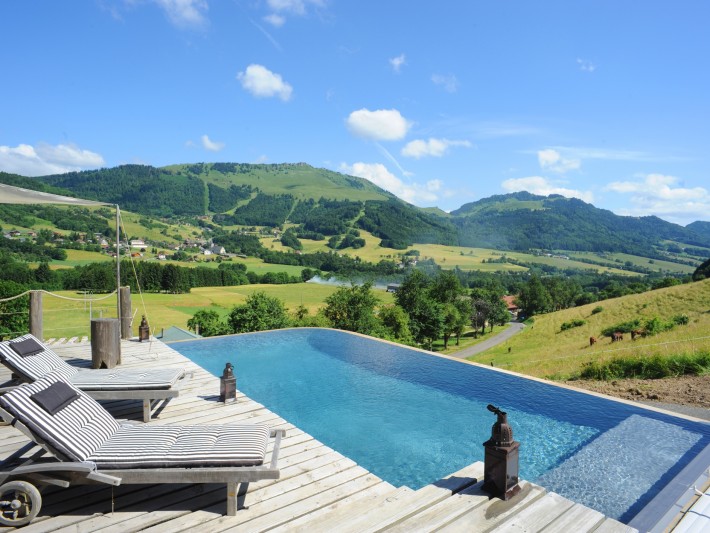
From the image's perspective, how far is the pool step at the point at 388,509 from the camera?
3.03 m

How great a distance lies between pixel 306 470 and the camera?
4.08 meters

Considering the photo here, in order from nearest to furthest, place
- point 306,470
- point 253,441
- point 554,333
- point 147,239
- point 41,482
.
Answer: point 41,482
point 253,441
point 306,470
point 554,333
point 147,239

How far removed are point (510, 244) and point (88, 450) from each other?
516ft

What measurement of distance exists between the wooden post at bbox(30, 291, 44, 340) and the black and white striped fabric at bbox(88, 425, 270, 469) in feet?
16.9

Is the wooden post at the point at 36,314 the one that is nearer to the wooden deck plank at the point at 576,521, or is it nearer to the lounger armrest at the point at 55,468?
the lounger armrest at the point at 55,468

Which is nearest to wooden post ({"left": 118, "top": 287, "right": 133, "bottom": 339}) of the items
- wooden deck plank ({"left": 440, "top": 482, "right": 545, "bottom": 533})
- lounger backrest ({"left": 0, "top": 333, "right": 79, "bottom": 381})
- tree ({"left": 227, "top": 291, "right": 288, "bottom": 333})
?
lounger backrest ({"left": 0, "top": 333, "right": 79, "bottom": 381})

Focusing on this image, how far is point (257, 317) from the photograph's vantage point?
814 inches

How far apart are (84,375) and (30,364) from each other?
634mm

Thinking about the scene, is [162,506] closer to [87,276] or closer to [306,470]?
[306,470]

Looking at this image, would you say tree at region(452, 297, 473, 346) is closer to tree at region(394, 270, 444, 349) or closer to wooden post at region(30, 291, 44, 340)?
tree at region(394, 270, 444, 349)

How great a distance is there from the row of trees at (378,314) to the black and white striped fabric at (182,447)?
16.6 metres

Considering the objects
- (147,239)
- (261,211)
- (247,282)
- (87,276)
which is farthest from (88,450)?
(261,211)

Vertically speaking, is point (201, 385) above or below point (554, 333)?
above

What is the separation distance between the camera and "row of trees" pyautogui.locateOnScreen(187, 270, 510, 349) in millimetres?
21188
